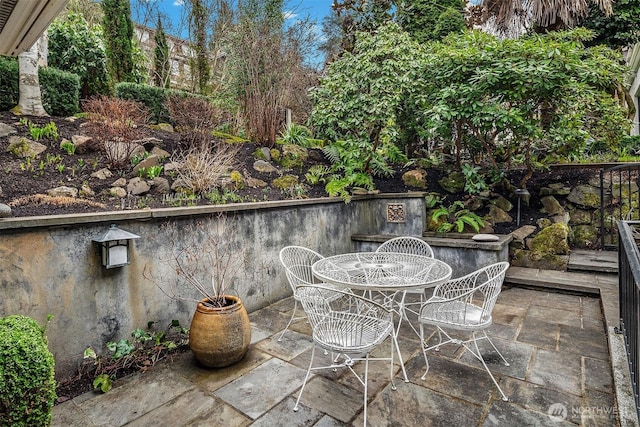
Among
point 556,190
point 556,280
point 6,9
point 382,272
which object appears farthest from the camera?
point 556,190

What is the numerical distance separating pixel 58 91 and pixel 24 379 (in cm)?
590

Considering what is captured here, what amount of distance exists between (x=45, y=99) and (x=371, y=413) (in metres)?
6.86

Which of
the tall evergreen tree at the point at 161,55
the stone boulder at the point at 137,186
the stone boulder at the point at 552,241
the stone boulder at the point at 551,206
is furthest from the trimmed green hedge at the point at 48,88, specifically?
the stone boulder at the point at 551,206

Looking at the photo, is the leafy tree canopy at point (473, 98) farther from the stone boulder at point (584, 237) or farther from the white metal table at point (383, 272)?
the white metal table at point (383, 272)

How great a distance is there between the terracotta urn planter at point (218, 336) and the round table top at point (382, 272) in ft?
2.54

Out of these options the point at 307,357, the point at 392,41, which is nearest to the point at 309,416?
the point at 307,357

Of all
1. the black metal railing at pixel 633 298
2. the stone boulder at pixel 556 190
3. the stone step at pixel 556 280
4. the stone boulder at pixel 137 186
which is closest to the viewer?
the black metal railing at pixel 633 298

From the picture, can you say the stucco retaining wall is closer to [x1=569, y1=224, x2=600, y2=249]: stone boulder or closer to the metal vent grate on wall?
the metal vent grate on wall

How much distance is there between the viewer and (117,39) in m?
7.35

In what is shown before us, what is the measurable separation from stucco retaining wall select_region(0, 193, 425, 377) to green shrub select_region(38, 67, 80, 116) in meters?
4.48

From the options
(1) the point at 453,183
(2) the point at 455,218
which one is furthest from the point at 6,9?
(1) the point at 453,183

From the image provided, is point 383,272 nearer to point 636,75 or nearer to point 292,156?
point 292,156

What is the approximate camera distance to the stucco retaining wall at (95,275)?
2242 mm

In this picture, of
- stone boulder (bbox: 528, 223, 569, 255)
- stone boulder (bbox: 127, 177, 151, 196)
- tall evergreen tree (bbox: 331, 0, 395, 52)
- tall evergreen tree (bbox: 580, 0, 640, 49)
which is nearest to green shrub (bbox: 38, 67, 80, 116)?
stone boulder (bbox: 127, 177, 151, 196)
